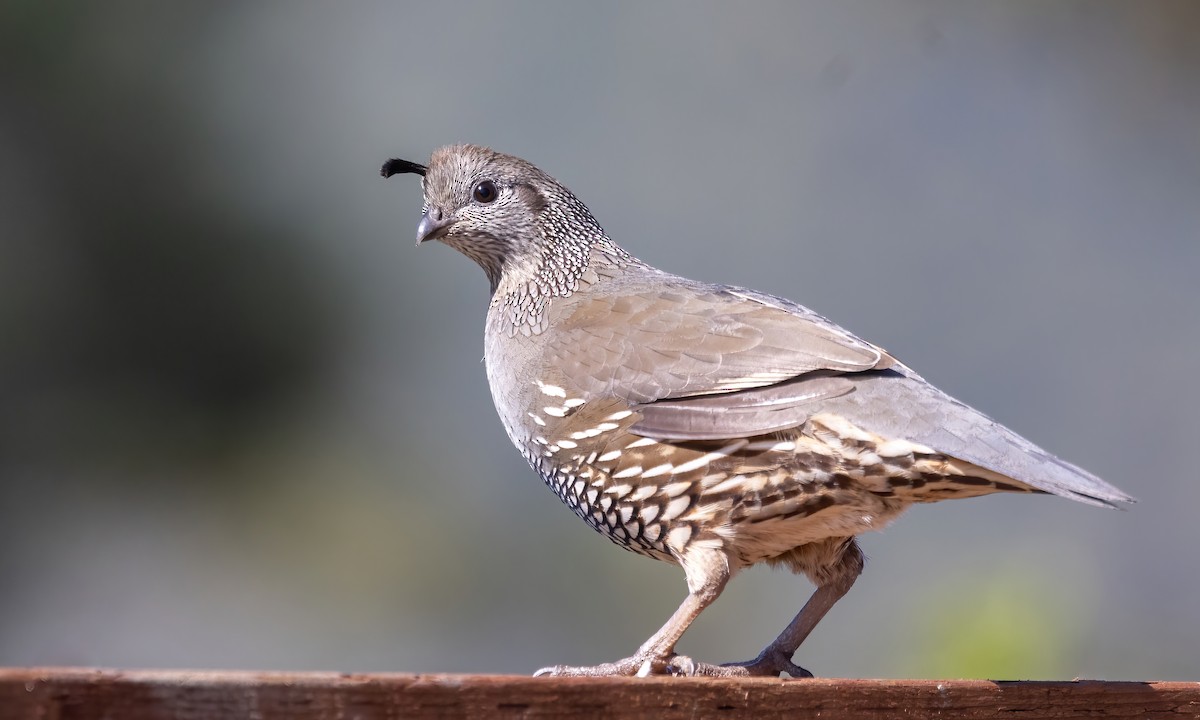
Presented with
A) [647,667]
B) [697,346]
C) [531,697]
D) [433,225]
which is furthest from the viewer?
[433,225]

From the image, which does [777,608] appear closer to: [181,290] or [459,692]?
[181,290]

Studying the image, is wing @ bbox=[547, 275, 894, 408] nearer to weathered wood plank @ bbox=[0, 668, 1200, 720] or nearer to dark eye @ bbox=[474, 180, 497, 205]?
dark eye @ bbox=[474, 180, 497, 205]

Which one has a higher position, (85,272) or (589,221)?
(589,221)

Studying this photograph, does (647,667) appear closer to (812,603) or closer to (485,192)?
(812,603)

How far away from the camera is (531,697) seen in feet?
7.27

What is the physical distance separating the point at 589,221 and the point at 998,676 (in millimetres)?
2634

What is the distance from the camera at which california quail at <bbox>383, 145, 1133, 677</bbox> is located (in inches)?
121

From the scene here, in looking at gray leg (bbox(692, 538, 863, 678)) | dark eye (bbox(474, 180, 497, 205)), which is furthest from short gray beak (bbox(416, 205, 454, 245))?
gray leg (bbox(692, 538, 863, 678))

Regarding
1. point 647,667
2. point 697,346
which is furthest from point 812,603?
point 697,346

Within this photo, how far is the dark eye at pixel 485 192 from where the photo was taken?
4.25m

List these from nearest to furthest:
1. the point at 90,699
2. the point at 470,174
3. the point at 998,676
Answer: the point at 90,699 < the point at 470,174 < the point at 998,676

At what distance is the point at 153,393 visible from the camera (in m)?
7.21

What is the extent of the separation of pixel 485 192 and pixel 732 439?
56.8 inches

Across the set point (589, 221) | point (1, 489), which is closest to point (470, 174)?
point (589, 221)
